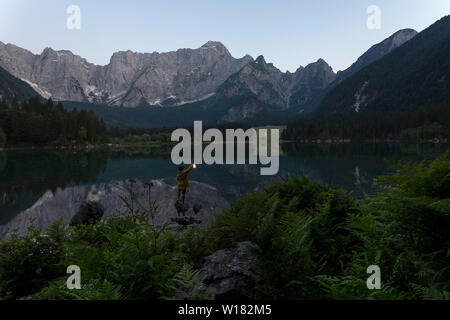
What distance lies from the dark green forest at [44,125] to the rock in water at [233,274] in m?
157

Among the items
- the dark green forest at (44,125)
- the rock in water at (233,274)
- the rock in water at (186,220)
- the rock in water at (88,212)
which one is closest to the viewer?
the rock in water at (233,274)

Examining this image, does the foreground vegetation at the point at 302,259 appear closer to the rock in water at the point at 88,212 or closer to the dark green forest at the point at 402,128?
the rock in water at the point at 88,212

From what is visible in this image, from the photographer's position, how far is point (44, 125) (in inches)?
5305

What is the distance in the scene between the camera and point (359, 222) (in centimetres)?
512

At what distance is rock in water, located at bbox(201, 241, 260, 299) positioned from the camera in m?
3.79

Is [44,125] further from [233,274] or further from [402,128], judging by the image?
[402,128]

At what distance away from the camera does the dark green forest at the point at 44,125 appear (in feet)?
421

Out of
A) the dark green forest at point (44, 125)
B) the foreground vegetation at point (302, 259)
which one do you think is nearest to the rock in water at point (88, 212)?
the foreground vegetation at point (302, 259)

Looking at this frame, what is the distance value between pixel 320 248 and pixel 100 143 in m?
174

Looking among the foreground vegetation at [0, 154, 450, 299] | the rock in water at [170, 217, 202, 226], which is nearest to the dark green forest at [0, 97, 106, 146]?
the rock in water at [170, 217, 202, 226]

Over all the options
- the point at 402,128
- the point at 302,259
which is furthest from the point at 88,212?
the point at 402,128
